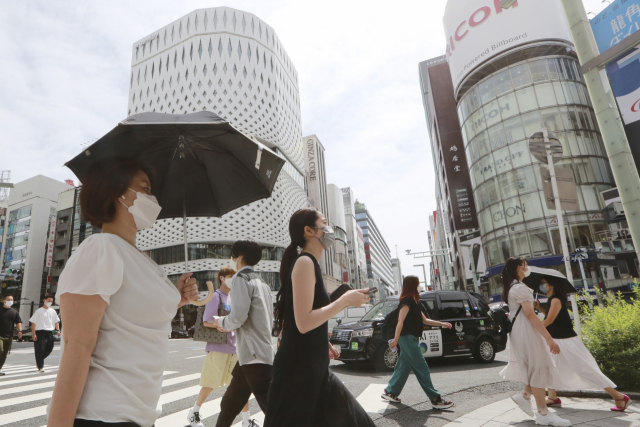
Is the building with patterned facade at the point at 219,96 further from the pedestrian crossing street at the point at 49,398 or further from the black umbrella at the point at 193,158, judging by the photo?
the black umbrella at the point at 193,158

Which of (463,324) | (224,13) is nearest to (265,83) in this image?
(224,13)

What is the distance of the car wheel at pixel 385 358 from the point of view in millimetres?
→ 8688

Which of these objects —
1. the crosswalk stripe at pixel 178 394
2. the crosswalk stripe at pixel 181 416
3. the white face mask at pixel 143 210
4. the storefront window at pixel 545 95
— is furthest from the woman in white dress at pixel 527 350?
the storefront window at pixel 545 95

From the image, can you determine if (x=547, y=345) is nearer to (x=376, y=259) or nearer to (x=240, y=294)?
(x=240, y=294)

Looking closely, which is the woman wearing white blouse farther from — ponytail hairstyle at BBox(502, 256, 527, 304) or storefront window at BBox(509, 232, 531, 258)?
storefront window at BBox(509, 232, 531, 258)

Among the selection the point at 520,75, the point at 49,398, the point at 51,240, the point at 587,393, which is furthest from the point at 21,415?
the point at 51,240

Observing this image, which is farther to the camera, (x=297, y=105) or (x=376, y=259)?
(x=376, y=259)

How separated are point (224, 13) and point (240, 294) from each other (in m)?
60.2

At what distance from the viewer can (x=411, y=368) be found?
5.29 metres

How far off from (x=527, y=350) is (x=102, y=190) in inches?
188

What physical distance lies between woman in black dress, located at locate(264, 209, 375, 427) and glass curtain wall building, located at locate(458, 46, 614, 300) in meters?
33.5

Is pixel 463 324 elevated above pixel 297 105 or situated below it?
below

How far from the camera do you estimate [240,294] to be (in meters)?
3.38

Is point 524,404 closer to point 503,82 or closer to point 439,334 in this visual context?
point 439,334
